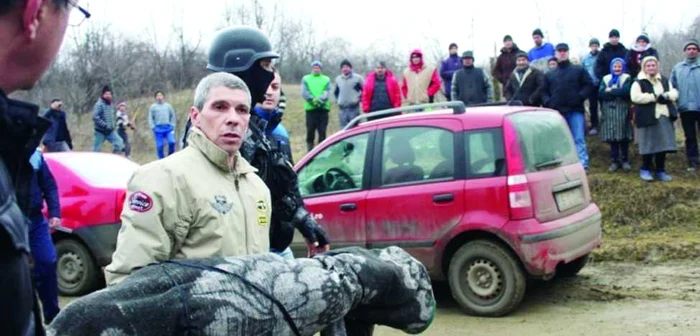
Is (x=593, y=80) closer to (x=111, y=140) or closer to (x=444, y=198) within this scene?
(x=444, y=198)

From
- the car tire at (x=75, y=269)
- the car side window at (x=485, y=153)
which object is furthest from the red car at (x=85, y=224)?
the car side window at (x=485, y=153)

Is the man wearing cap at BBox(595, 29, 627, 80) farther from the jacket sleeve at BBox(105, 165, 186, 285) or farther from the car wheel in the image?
the jacket sleeve at BBox(105, 165, 186, 285)

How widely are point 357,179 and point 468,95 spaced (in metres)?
5.93

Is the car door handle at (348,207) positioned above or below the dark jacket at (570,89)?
below

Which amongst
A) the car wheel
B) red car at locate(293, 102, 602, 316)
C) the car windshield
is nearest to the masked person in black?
red car at locate(293, 102, 602, 316)

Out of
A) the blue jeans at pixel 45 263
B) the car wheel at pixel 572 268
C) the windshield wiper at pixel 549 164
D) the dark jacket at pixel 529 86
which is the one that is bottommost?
the car wheel at pixel 572 268

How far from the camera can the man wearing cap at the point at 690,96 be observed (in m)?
11.5

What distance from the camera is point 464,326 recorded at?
6.90 metres

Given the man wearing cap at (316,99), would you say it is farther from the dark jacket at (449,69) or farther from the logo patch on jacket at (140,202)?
the logo patch on jacket at (140,202)

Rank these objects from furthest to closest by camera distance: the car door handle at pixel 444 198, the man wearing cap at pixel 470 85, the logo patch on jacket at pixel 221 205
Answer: the man wearing cap at pixel 470 85
the car door handle at pixel 444 198
the logo patch on jacket at pixel 221 205

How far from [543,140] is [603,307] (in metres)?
1.59

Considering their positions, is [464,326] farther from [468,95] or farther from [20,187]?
[468,95]

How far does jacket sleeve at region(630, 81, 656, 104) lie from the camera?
11.0m

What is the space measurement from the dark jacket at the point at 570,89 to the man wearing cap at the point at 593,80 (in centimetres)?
38
